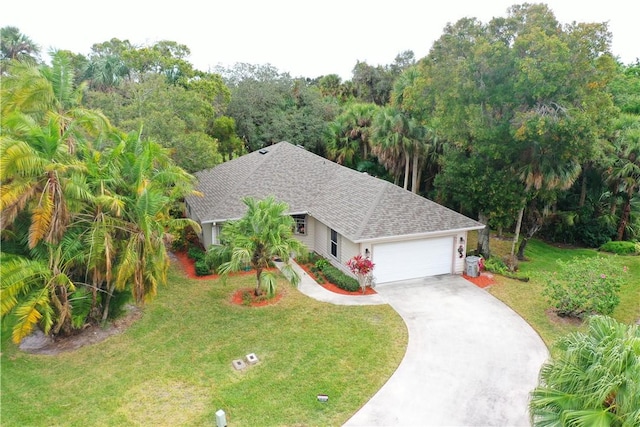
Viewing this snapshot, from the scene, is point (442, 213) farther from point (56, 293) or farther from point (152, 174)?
point (56, 293)

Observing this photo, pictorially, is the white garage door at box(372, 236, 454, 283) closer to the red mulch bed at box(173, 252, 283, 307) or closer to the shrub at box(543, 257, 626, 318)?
the red mulch bed at box(173, 252, 283, 307)

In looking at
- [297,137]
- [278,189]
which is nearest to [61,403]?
[278,189]

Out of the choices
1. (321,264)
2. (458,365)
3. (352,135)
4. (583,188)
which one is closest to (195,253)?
(321,264)

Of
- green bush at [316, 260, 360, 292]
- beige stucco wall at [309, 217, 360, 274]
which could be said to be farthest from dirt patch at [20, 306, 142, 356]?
beige stucco wall at [309, 217, 360, 274]

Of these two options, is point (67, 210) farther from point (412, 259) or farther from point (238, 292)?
point (412, 259)

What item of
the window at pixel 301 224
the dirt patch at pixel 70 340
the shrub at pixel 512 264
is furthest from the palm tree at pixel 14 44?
the shrub at pixel 512 264

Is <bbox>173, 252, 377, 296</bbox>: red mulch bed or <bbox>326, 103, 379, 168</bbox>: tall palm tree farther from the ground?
<bbox>326, 103, 379, 168</bbox>: tall palm tree
